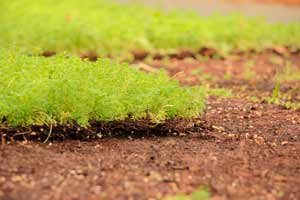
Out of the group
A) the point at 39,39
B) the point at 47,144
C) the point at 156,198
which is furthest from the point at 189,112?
the point at 39,39

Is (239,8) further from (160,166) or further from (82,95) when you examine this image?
(160,166)

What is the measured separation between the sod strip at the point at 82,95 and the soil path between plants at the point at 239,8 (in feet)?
20.9

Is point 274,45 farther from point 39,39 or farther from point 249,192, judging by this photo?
point 249,192

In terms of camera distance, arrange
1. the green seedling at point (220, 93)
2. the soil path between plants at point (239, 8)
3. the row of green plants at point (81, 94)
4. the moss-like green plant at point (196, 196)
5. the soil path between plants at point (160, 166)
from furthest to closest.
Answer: the soil path between plants at point (239, 8) → the green seedling at point (220, 93) → the row of green plants at point (81, 94) → the soil path between plants at point (160, 166) → the moss-like green plant at point (196, 196)

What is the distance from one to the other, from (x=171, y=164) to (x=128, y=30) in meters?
5.29

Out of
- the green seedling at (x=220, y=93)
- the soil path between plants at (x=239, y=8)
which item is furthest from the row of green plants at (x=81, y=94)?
the soil path between plants at (x=239, y=8)

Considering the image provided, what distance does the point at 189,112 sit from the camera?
528 centimetres

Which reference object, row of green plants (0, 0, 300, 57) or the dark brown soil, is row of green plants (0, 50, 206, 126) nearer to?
the dark brown soil

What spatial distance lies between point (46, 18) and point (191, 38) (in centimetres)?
195

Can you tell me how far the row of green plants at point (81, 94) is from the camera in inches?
185

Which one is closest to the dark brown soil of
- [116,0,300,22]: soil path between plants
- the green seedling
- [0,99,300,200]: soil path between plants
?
[0,99,300,200]: soil path between plants

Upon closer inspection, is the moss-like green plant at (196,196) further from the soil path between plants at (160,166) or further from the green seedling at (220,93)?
the green seedling at (220,93)

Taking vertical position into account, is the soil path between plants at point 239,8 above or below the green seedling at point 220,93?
above

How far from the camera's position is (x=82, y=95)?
15.6 ft
